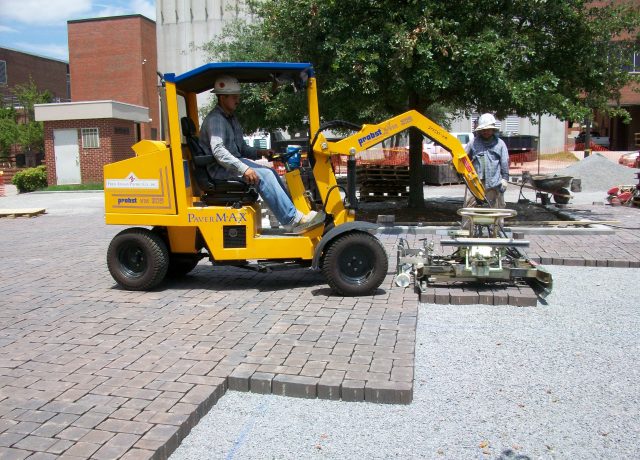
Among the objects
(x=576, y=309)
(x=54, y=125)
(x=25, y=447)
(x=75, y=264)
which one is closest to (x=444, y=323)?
(x=576, y=309)

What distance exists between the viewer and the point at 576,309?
631 centimetres

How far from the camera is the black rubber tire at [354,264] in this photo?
258 inches

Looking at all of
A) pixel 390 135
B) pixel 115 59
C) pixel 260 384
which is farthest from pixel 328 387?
pixel 115 59

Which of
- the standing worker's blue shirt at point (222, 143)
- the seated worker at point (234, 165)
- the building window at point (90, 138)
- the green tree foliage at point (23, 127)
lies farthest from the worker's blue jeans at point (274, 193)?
the green tree foliage at point (23, 127)

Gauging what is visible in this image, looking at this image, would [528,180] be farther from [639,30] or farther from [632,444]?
[632,444]

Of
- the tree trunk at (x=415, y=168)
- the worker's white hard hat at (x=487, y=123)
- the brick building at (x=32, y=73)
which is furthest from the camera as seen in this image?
the brick building at (x=32, y=73)

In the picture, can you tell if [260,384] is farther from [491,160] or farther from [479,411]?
[491,160]

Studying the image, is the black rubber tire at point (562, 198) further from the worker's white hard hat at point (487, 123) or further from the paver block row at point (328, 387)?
the paver block row at point (328, 387)

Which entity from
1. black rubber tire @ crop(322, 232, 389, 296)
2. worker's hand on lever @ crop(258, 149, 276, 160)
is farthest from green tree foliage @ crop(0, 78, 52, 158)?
black rubber tire @ crop(322, 232, 389, 296)

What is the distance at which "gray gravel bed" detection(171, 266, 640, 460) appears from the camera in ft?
11.7

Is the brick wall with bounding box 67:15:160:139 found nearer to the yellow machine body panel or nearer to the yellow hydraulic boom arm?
the yellow machine body panel

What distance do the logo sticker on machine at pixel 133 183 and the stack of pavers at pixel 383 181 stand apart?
34.7 ft

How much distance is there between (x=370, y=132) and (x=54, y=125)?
82.0ft

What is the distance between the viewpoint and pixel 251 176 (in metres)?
6.62
